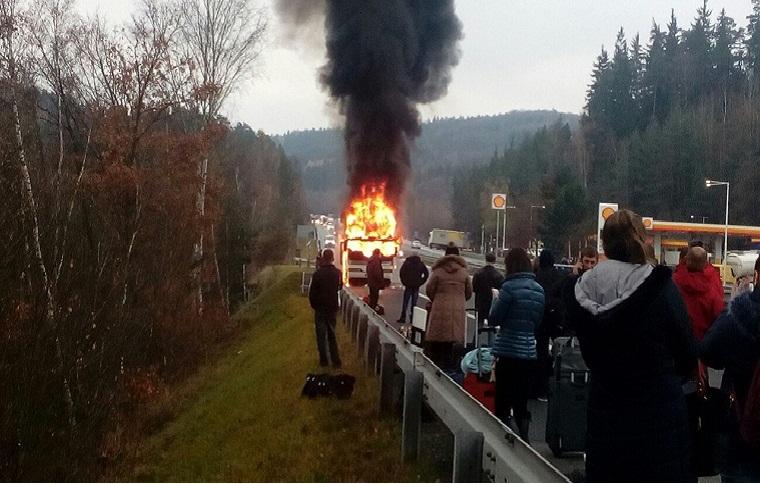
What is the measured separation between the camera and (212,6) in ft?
100

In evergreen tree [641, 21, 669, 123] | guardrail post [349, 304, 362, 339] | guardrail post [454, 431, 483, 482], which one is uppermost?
evergreen tree [641, 21, 669, 123]

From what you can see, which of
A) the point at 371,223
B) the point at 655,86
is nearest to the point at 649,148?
the point at 655,86

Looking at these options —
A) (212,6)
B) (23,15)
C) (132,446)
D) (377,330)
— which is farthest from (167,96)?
(377,330)

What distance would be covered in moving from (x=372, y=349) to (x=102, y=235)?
583cm

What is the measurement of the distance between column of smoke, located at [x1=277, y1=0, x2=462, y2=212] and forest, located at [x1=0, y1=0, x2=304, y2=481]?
10.9 ft

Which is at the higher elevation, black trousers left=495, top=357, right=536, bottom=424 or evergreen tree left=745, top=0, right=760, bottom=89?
evergreen tree left=745, top=0, right=760, bottom=89

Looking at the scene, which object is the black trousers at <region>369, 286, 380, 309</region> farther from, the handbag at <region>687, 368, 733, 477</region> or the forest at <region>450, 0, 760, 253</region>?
the forest at <region>450, 0, 760, 253</region>

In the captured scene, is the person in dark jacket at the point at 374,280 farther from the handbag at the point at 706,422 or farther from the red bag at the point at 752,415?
the red bag at the point at 752,415

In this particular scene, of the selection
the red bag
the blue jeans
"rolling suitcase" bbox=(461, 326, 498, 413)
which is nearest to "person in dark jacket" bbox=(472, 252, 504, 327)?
"rolling suitcase" bbox=(461, 326, 498, 413)

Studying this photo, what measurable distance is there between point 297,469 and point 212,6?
83.7ft

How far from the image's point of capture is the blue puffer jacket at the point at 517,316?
703cm

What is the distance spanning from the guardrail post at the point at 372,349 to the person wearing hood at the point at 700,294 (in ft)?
16.4

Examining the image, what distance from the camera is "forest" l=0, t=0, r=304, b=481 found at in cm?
909

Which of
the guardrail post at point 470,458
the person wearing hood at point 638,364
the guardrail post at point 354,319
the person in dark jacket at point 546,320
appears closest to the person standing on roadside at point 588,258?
the person in dark jacket at point 546,320
